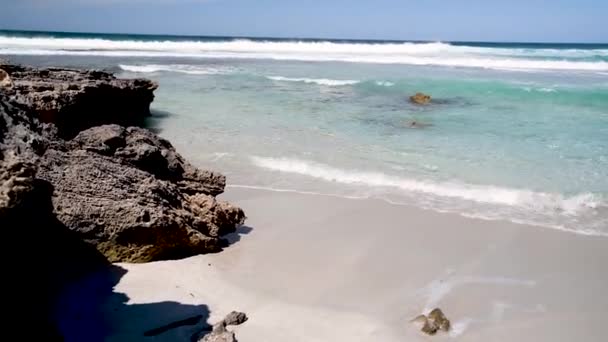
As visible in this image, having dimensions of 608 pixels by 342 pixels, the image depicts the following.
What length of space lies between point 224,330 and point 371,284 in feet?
4.71

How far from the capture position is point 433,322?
3770 mm

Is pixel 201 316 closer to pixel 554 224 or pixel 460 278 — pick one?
pixel 460 278

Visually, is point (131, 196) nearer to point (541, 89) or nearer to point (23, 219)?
point (23, 219)

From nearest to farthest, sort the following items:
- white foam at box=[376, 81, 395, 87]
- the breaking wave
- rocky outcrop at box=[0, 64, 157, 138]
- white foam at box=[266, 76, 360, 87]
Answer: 1. the breaking wave
2. rocky outcrop at box=[0, 64, 157, 138]
3. white foam at box=[266, 76, 360, 87]
4. white foam at box=[376, 81, 395, 87]

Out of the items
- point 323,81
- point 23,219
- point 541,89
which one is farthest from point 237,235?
point 541,89

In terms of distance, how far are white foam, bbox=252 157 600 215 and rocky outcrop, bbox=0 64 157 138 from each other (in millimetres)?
3041

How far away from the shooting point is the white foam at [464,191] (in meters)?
6.36

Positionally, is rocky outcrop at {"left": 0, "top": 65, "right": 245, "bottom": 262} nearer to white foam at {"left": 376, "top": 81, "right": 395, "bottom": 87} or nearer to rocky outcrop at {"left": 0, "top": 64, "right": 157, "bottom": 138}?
rocky outcrop at {"left": 0, "top": 64, "right": 157, "bottom": 138}

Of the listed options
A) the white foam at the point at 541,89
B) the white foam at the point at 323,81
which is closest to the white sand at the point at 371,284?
the white foam at the point at 323,81

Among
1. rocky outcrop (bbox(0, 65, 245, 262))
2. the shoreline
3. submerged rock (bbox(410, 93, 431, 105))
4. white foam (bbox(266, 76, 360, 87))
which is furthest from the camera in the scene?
white foam (bbox(266, 76, 360, 87))

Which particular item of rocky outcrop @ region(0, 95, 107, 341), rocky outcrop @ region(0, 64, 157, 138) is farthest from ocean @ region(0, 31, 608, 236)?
rocky outcrop @ region(0, 95, 107, 341)

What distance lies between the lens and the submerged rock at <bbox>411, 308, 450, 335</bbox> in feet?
12.2

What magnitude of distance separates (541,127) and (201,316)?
9.67 meters

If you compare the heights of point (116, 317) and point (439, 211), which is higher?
point (439, 211)
